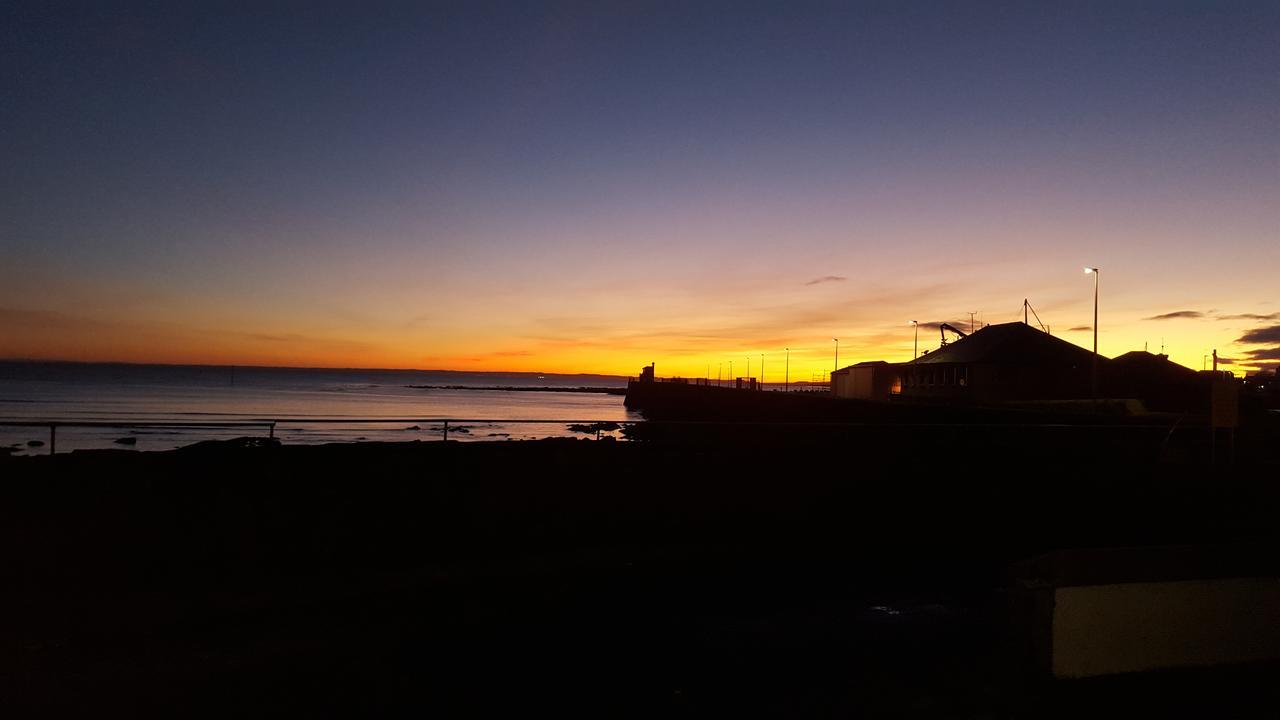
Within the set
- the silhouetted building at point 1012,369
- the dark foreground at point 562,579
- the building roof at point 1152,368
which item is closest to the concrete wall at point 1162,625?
the dark foreground at point 562,579

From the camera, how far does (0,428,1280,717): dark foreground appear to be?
5070 millimetres

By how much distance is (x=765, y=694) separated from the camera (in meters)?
5.07

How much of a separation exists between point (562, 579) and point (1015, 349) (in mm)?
59710

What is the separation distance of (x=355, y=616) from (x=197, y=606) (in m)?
1.28

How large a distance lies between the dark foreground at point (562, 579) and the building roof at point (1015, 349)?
147 feet

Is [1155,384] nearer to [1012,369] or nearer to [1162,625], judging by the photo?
[1012,369]

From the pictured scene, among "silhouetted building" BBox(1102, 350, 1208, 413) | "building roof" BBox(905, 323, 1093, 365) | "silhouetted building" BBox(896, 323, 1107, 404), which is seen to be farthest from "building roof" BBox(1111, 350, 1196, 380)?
"building roof" BBox(905, 323, 1093, 365)

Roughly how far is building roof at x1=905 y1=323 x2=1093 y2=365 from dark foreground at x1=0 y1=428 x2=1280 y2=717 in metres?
44.8

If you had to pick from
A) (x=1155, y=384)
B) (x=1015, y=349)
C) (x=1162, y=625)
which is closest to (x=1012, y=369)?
(x=1015, y=349)

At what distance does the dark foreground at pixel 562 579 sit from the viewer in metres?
5.07

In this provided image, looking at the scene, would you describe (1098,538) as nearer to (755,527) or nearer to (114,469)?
(755,527)

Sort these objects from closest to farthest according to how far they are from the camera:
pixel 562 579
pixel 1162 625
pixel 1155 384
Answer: pixel 1162 625 < pixel 562 579 < pixel 1155 384

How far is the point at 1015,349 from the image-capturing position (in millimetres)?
59844

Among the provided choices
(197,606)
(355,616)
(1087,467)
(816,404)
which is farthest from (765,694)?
(816,404)
